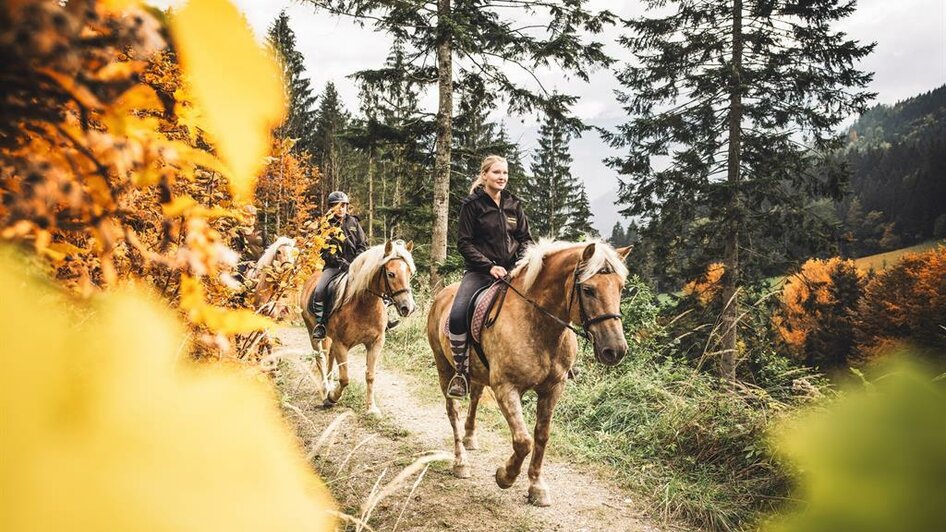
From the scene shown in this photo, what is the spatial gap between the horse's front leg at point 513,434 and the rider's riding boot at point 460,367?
2.30ft

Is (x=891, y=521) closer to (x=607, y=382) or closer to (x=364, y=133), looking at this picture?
(x=607, y=382)

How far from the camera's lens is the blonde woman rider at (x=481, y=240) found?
15.4 ft

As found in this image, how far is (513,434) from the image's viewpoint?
3.82m

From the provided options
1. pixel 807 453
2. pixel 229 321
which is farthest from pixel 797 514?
pixel 229 321

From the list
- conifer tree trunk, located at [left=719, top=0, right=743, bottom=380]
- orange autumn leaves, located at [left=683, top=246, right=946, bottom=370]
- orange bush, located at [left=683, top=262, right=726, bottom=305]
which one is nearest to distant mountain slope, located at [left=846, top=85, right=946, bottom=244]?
orange autumn leaves, located at [left=683, top=246, right=946, bottom=370]

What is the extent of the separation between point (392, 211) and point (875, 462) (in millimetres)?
12108

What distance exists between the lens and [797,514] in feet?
1.49

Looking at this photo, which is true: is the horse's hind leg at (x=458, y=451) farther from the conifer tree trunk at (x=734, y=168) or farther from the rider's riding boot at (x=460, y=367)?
the conifer tree trunk at (x=734, y=168)

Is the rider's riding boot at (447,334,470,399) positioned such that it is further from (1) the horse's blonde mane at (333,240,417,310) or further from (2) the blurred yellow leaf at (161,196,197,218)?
(2) the blurred yellow leaf at (161,196,197,218)

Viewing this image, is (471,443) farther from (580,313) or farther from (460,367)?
(580,313)

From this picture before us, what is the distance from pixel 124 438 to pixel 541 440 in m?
4.17

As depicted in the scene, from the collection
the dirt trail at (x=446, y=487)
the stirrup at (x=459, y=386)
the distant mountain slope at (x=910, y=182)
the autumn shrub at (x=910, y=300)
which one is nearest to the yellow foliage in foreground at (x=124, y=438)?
the dirt trail at (x=446, y=487)

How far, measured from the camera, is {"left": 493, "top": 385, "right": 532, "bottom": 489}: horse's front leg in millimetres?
3746

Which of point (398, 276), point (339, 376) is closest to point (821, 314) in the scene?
point (398, 276)
